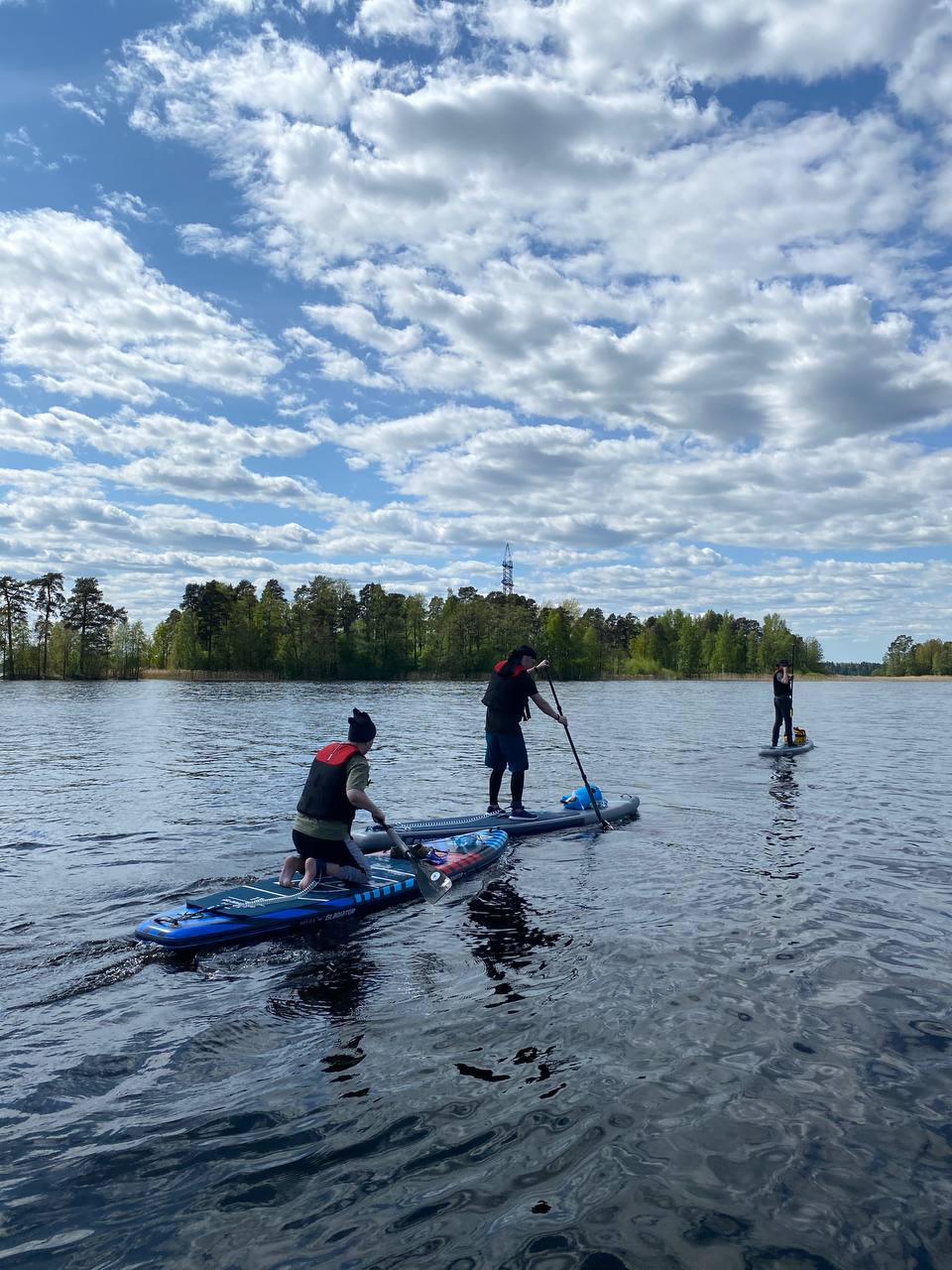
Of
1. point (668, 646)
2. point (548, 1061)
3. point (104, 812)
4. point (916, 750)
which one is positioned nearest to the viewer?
point (548, 1061)

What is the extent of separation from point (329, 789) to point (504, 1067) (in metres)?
3.96

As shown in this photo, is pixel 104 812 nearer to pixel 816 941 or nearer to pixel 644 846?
pixel 644 846

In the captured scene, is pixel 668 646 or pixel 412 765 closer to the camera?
pixel 412 765

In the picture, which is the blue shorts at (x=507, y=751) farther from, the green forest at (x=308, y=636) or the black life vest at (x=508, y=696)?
the green forest at (x=308, y=636)

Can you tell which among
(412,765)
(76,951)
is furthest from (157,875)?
(412,765)

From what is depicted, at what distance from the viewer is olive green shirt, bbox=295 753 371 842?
8844 millimetres

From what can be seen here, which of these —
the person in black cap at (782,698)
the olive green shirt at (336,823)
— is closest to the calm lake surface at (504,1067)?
the olive green shirt at (336,823)

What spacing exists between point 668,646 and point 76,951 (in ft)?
523

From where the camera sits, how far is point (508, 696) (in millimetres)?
13984

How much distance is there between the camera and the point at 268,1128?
16.2 feet

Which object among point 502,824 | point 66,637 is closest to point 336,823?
point 502,824

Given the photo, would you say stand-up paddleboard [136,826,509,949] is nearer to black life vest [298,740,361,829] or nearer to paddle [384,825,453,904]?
paddle [384,825,453,904]

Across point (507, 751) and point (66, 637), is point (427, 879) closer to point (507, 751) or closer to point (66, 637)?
point (507, 751)

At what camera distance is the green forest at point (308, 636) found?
330 feet
